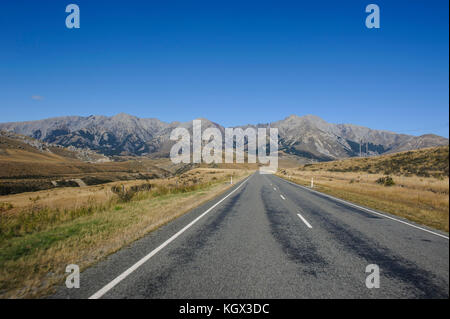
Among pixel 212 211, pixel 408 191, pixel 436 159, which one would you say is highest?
pixel 436 159

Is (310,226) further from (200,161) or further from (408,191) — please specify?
(200,161)

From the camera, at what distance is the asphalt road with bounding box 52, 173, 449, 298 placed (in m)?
3.59

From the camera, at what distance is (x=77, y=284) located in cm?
396

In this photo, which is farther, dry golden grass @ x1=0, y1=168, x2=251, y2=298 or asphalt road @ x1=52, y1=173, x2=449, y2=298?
A: dry golden grass @ x1=0, y1=168, x2=251, y2=298

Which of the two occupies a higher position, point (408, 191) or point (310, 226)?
point (408, 191)

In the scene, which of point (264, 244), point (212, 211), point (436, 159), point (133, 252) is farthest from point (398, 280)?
point (212, 211)

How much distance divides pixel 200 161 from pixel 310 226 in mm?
152975

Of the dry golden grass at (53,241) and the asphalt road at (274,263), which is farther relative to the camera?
the dry golden grass at (53,241)

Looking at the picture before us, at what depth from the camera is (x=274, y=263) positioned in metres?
4.84

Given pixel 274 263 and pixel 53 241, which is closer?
pixel 274 263

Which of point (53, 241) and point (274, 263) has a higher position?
point (274, 263)

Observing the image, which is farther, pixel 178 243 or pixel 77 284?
pixel 178 243

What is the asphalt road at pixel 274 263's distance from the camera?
3.59 m
